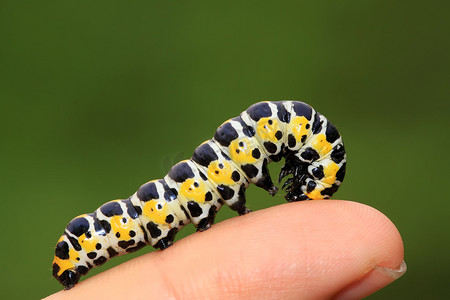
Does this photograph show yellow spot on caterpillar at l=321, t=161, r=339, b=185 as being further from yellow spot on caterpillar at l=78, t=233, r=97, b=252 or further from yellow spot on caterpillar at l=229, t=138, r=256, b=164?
yellow spot on caterpillar at l=78, t=233, r=97, b=252

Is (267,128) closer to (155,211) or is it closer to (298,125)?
(298,125)

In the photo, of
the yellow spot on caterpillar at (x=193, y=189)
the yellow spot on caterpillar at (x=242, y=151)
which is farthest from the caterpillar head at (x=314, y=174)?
the yellow spot on caterpillar at (x=193, y=189)

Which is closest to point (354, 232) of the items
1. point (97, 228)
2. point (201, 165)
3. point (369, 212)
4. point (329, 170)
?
point (369, 212)

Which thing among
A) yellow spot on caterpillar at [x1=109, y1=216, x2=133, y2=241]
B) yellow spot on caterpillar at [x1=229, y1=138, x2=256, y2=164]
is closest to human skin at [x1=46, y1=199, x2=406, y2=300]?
yellow spot on caterpillar at [x1=109, y1=216, x2=133, y2=241]

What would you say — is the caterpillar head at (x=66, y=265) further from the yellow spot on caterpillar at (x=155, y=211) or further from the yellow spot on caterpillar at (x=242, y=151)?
the yellow spot on caterpillar at (x=242, y=151)

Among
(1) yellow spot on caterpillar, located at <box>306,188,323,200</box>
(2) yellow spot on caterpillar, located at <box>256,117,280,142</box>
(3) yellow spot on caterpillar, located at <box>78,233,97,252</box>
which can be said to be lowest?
(1) yellow spot on caterpillar, located at <box>306,188,323,200</box>

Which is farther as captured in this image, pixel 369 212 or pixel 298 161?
pixel 298 161

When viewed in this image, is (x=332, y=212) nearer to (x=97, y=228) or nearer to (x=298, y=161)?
(x=298, y=161)
